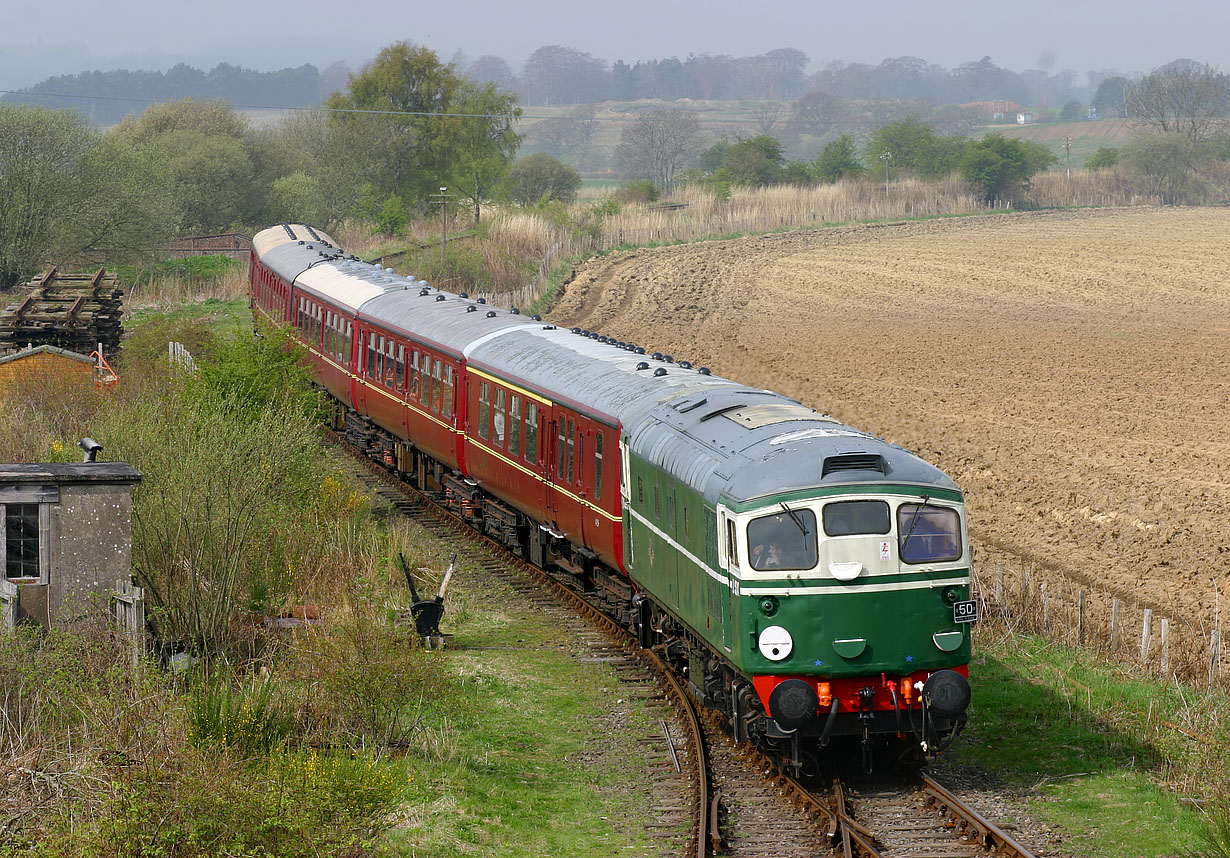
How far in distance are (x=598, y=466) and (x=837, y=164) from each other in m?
93.1

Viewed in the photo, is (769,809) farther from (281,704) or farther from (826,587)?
(281,704)

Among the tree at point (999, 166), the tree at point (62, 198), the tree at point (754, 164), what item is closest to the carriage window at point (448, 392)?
the tree at point (62, 198)

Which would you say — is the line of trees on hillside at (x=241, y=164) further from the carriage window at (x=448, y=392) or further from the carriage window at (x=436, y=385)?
the carriage window at (x=448, y=392)

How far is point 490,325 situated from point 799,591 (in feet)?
40.1

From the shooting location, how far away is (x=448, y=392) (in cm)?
2267

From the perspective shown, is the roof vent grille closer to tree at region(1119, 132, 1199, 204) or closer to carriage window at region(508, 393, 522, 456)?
carriage window at region(508, 393, 522, 456)

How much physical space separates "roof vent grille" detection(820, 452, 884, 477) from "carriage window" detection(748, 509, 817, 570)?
0.43 meters

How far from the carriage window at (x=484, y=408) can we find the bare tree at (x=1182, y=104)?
116m

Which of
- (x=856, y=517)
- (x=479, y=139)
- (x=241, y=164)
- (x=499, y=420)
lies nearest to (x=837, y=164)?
(x=479, y=139)

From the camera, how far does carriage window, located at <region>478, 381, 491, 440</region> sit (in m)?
20.9

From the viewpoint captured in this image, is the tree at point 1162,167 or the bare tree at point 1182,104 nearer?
the tree at point 1162,167

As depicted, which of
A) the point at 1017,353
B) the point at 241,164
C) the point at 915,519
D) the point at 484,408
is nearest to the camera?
the point at 915,519

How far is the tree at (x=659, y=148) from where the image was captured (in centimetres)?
17388

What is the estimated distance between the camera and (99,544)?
14539 millimetres
